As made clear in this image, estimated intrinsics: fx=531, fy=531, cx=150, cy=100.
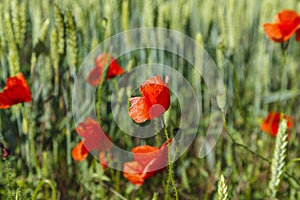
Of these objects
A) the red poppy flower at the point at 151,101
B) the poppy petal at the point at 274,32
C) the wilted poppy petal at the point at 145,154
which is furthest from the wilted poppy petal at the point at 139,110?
the poppy petal at the point at 274,32

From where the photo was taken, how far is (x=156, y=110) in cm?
68

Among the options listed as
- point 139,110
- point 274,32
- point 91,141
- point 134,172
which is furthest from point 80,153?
point 274,32

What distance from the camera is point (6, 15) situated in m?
0.98

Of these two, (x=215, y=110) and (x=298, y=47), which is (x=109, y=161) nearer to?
(x=215, y=110)

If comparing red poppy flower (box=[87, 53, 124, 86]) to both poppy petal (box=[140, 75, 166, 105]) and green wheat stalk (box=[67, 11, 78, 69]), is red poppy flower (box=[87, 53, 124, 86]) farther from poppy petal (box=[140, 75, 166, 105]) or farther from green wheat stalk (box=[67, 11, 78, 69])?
poppy petal (box=[140, 75, 166, 105])

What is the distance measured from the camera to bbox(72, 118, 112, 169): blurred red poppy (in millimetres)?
975

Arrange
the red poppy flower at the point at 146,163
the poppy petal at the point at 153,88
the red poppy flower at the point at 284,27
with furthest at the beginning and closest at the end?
the red poppy flower at the point at 284,27 → the red poppy flower at the point at 146,163 → the poppy petal at the point at 153,88

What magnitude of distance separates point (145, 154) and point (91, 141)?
0.17m

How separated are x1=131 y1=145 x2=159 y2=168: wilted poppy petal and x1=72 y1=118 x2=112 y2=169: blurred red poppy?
0.40 feet

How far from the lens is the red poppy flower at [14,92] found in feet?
3.01

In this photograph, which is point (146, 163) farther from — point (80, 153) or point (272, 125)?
point (272, 125)

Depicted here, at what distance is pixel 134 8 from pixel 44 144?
0.54m

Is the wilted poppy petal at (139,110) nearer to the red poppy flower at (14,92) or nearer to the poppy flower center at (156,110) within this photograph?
the poppy flower center at (156,110)

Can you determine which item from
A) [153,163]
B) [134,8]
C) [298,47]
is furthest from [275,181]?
[298,47]
